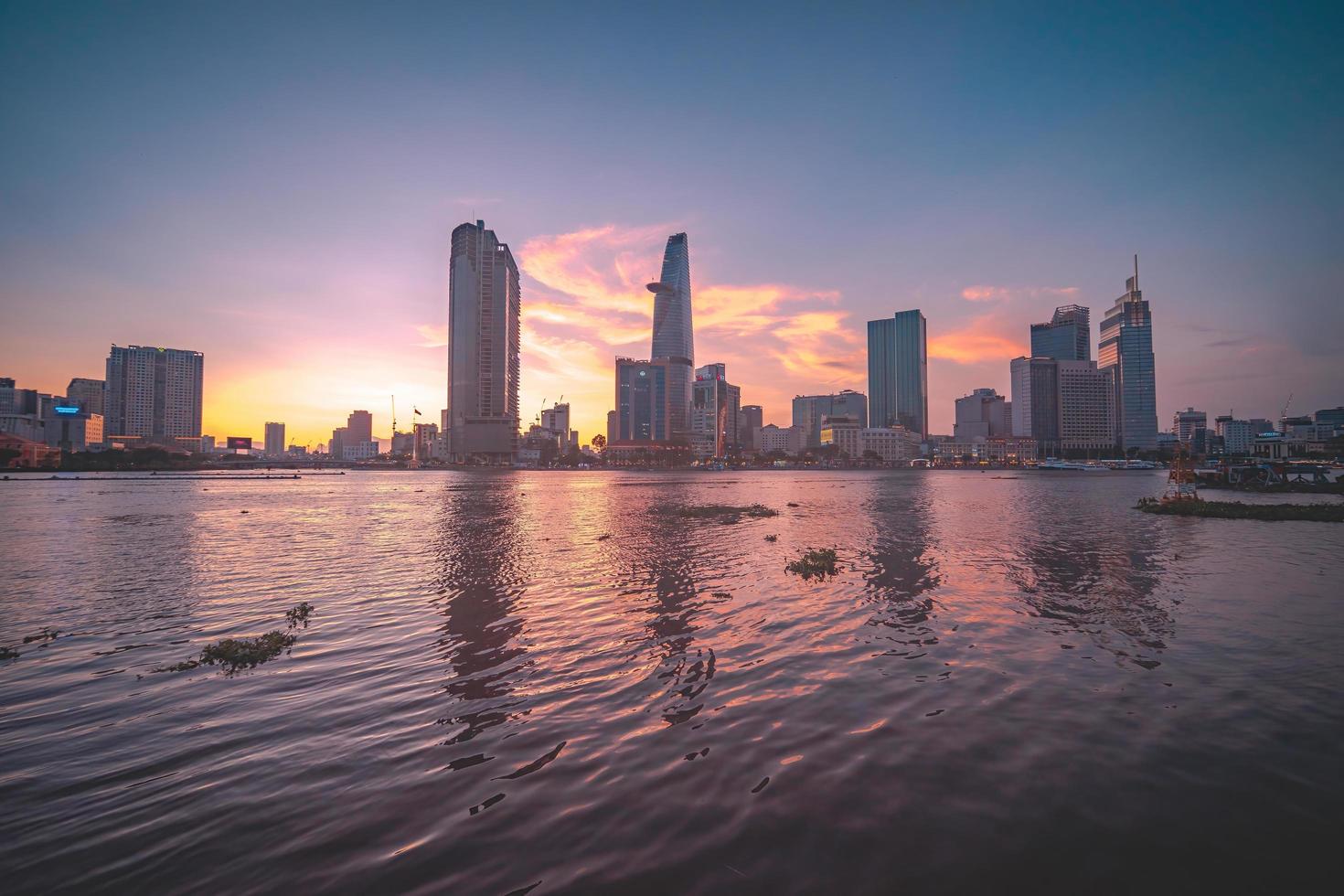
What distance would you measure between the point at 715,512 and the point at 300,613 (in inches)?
1728

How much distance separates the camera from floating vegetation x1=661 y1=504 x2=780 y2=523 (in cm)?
5475

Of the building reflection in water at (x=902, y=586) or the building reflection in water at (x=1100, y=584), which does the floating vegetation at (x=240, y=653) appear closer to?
the building reflection in water at (x=902, y=586)

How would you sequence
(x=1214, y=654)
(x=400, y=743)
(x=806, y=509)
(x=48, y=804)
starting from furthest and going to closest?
(x=806, y=509)
(x=1214, y=654)
(x=400, y=743)
(x=48, y=804)

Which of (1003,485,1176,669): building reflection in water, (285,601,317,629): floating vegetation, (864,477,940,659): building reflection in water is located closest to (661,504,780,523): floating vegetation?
(864,477,940,659): building reflection in water

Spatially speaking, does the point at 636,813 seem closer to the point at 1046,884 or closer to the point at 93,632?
the point at 1046,884

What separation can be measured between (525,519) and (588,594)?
34319 mm

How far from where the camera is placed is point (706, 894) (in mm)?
6180

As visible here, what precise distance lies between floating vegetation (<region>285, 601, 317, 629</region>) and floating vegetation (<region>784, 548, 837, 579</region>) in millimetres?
19385

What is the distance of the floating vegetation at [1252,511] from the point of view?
4756cm

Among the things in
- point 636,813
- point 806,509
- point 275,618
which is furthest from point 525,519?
point 636,813

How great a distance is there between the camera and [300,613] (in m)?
19.1

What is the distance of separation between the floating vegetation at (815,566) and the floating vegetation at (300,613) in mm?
19385

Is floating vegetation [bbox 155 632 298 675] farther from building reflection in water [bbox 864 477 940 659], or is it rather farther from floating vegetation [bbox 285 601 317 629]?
building reflection in water [bbox 864 477 940 659]

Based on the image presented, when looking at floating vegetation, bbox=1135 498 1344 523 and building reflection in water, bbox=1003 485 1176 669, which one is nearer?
building reflection in water, bbox=1003 485 1176 669
